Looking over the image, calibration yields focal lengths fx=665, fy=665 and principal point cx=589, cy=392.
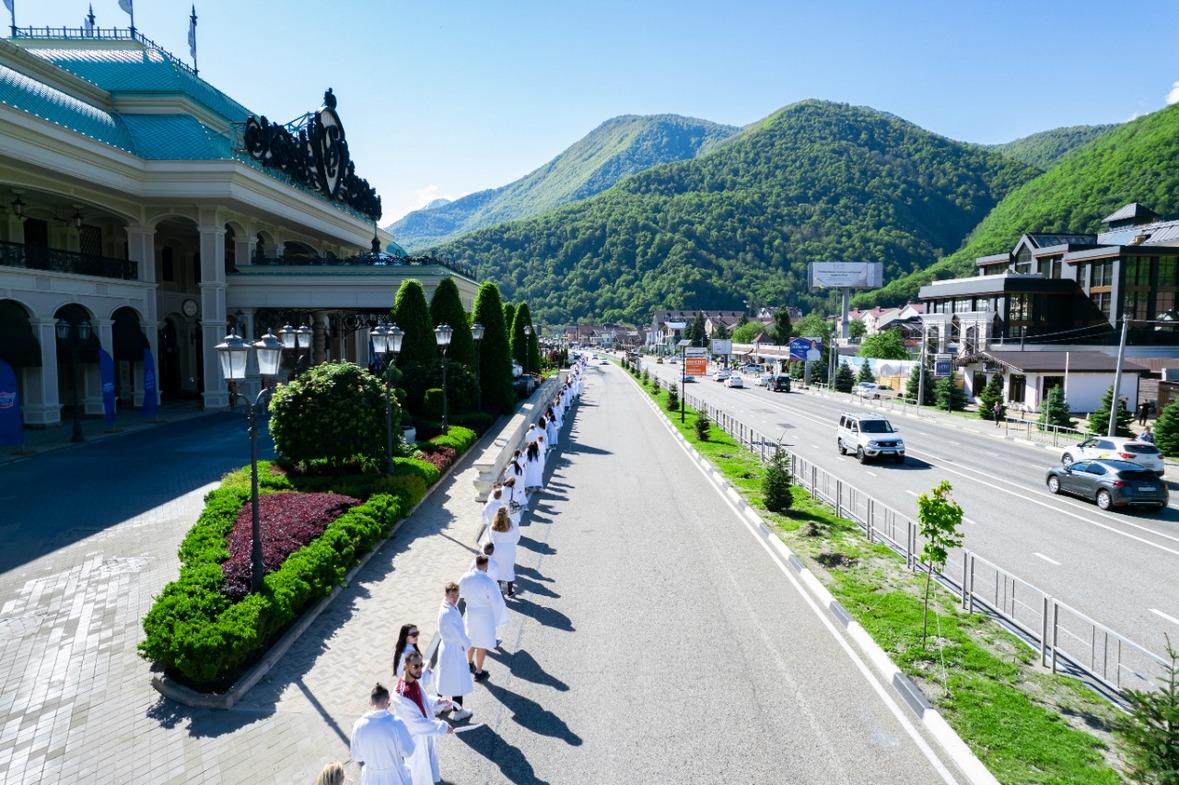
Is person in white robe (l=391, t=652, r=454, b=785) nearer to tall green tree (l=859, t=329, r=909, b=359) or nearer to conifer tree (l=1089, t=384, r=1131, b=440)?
conifer tree (l=1089, t=384, r=1131, b=440)

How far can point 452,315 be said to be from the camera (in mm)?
27141

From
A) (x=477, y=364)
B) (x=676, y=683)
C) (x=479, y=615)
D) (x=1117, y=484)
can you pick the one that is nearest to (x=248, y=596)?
(x=479, y=615)

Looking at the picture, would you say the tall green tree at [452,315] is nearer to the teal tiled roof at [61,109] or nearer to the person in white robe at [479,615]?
the teal tiled roof at [61,109]

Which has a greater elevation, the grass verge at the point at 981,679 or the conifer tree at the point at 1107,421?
the conifer tree at the point at 1107,421

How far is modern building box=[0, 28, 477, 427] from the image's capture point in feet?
80.7

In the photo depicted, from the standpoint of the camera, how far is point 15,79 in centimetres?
2453

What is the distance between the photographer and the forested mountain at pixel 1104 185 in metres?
93.7

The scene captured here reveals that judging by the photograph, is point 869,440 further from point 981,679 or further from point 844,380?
point 844,380

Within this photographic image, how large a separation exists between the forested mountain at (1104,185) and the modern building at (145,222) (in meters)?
101

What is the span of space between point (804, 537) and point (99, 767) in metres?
11.5

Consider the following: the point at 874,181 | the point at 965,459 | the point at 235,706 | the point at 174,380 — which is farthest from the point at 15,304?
the point at 874,181

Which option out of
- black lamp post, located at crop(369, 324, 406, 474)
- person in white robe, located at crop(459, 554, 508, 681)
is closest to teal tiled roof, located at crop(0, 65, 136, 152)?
black lamp post, located at crop(369, 324, 406, 474)

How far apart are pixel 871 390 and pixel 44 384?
51717mm

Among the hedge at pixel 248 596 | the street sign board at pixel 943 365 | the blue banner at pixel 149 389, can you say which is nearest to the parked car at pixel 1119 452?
the hedge at pixel 248 596
